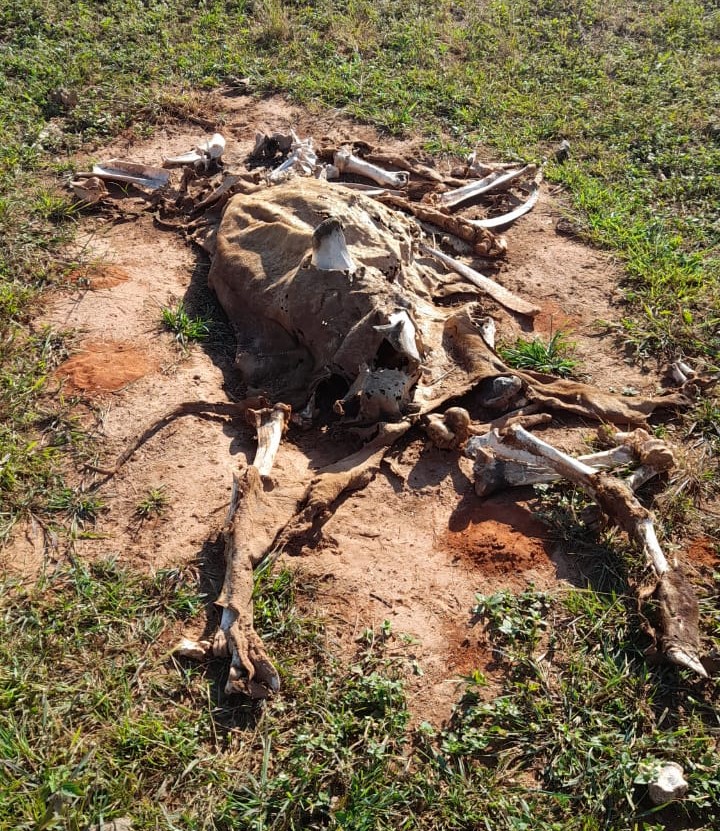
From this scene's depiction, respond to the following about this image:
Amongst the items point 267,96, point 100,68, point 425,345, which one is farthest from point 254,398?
point 100,68

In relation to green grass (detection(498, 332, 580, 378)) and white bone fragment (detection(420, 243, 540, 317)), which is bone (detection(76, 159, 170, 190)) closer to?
white bone fragment (detection(420, 243, 540, 317))

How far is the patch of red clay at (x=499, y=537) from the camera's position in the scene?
3438 mm

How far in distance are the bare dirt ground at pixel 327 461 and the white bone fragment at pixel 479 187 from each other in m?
0.65

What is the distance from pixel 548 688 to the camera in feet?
9.59

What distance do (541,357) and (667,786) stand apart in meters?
2.75

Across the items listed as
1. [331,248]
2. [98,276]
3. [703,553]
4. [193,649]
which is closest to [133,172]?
[98,276]

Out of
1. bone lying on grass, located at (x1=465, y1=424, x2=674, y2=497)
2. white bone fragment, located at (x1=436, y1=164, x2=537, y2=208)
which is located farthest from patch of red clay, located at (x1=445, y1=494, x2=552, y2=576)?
white bone fragment, located at (x1=436, y1=164, x2=537, y2=208)

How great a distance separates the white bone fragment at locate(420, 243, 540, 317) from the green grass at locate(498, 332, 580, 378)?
0.98 ft

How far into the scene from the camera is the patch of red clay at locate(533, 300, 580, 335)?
16.6ft

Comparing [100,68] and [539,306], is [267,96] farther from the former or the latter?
[539,306]

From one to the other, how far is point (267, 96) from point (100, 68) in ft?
6.21

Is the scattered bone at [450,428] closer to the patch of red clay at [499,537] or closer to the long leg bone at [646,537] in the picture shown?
the long leg bone at [646,537]

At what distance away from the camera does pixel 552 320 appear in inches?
203

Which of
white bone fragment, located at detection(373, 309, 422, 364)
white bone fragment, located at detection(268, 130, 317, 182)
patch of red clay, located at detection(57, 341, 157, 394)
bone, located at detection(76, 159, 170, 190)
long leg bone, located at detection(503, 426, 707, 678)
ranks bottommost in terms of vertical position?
patch of red clay, located at detection(57, 341, 157, 394)
